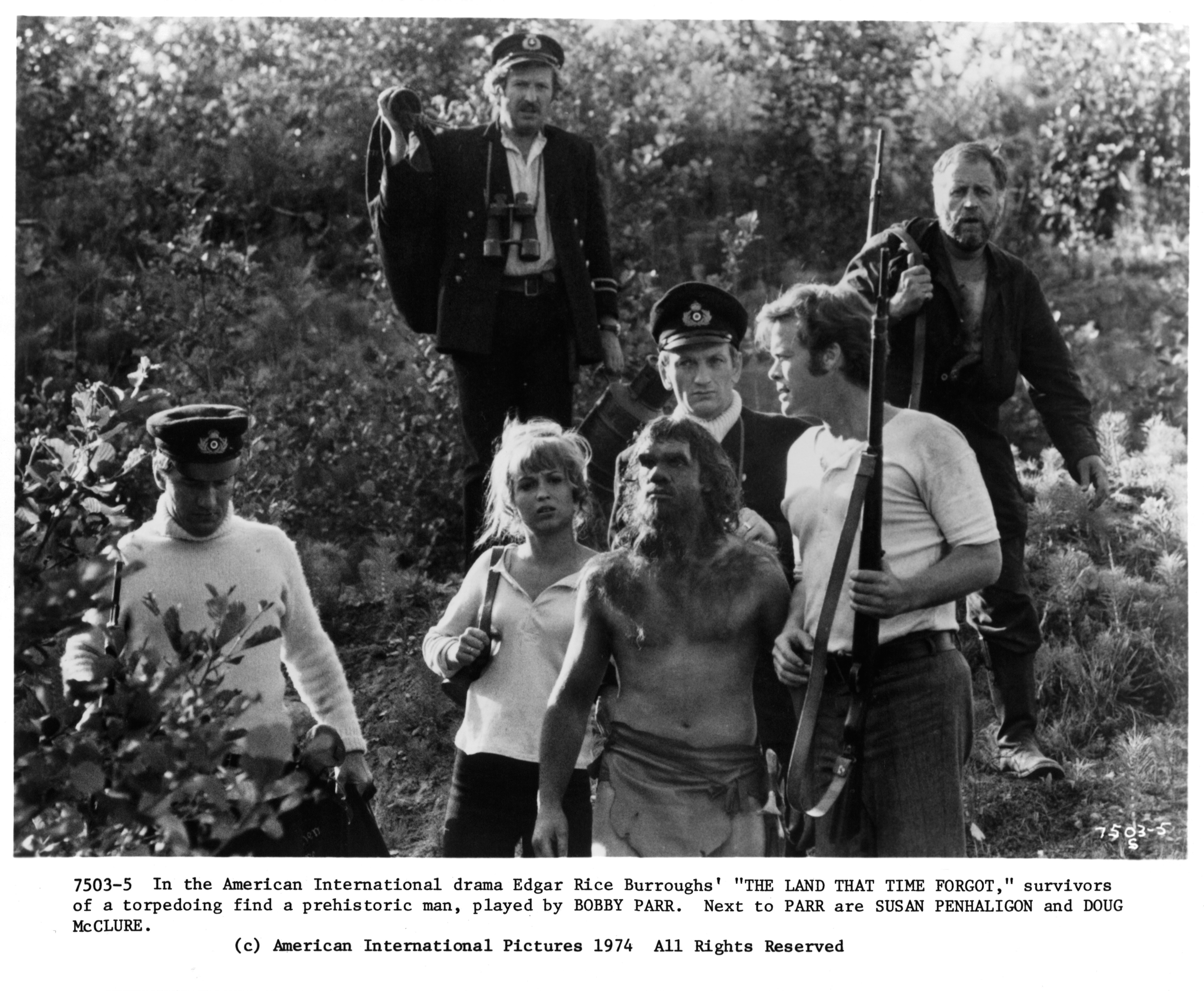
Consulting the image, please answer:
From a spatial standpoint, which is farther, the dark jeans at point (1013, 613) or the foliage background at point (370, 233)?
the foliage background at point (370, 233)

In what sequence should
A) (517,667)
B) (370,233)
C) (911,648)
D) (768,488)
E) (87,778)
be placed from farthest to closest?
(370,233)
(768,488)
(517,667)
(911,648)
(87,778)

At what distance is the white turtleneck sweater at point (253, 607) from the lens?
4645mm

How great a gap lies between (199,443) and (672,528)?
1384 millimetres

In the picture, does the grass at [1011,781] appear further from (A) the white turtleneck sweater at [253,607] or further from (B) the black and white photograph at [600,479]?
(A) the white turtleneck sweater at [253,607]

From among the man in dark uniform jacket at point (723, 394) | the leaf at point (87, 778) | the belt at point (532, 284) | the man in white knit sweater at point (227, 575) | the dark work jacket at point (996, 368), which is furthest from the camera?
the belt at point (532, 284)

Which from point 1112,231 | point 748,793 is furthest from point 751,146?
point 748,793

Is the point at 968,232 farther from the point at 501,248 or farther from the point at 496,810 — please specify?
the point at 496,810

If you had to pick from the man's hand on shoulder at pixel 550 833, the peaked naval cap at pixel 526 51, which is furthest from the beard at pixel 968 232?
the man's hand on shoulder at pixel 550 833

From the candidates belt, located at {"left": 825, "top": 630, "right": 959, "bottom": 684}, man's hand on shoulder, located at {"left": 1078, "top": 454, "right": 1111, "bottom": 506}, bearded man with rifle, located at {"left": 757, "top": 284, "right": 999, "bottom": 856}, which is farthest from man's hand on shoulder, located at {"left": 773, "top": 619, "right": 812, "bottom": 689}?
man's hand on shoulder, located at {"left": 1078, "top": 454, "right": 1111, "bottom": 506}

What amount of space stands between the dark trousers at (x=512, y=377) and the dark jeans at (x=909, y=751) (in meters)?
1.65

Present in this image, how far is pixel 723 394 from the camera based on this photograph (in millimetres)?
5273

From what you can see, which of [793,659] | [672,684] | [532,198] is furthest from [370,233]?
[793,659]

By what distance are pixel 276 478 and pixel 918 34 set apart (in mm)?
3195
